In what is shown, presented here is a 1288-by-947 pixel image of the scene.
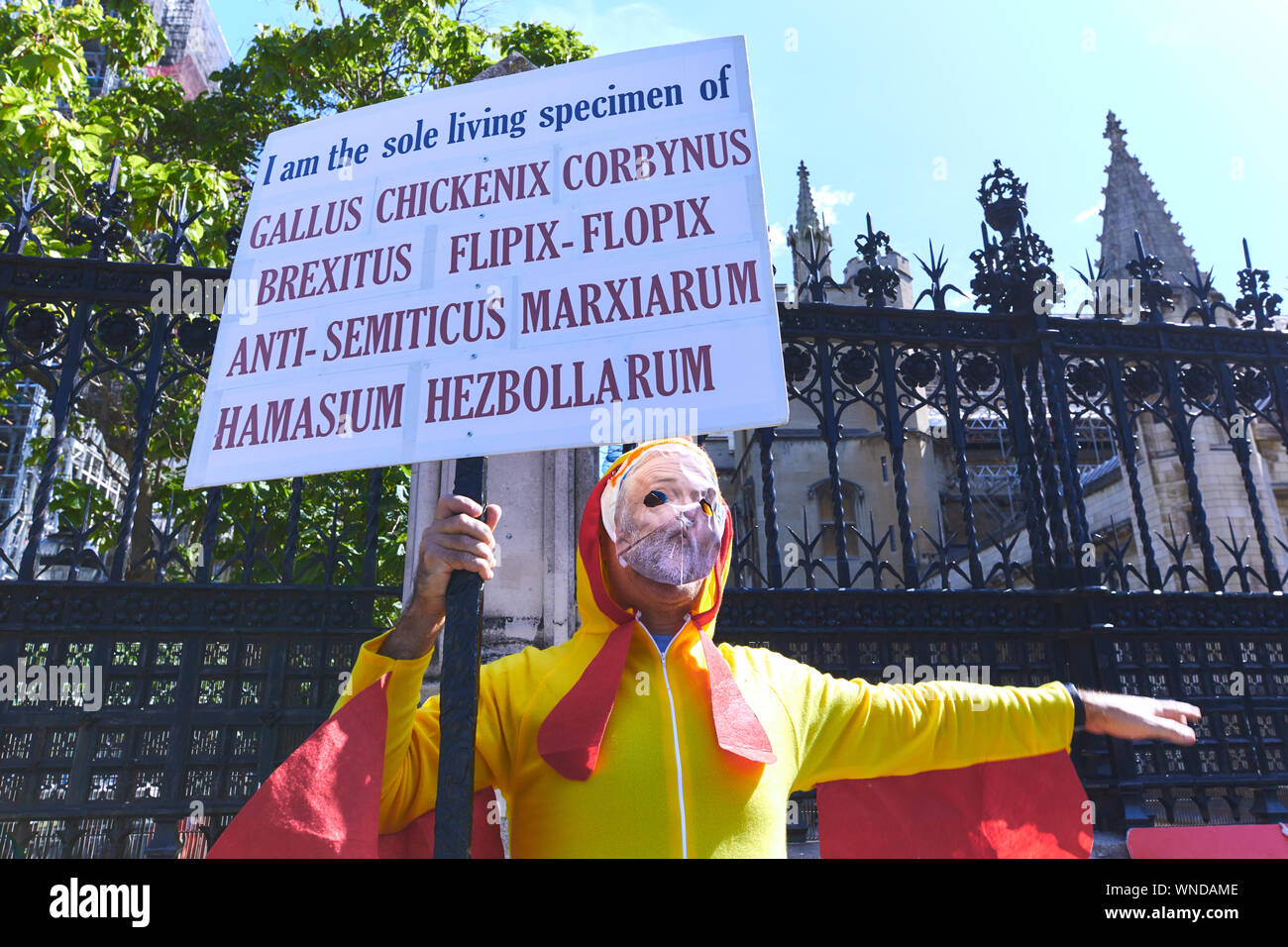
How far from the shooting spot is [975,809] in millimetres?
2881

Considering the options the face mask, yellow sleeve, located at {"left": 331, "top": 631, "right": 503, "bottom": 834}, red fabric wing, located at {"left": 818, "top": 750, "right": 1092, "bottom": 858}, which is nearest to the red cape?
red fabric wing, located at {"left": 818, "top": 750, "right": 1092, "bottom": 858}

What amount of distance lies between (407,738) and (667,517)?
3.23 ft

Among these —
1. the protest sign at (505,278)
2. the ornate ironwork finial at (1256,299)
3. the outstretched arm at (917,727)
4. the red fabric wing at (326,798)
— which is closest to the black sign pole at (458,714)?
the red fabric wing at (326,798)

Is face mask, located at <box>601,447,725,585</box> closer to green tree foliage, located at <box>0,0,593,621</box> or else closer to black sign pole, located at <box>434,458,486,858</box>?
black sign pole, located at <box>434,458,486,858</box>

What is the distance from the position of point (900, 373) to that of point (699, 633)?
3478 millimetres

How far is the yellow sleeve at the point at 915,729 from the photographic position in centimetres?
276

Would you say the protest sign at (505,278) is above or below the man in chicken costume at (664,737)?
above

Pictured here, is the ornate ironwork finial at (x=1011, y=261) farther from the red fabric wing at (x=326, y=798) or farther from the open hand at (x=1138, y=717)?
the red fabric wing at (x=326, y=798)

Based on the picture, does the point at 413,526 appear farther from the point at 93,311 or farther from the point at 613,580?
the point at 93,311

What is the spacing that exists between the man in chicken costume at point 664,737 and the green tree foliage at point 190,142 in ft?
8.11

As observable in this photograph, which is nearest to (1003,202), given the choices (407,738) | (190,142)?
(407,738)

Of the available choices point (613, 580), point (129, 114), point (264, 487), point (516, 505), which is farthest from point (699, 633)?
point (129, 114)

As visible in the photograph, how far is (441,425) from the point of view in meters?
2.25

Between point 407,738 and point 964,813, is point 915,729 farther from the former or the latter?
point 407,738
